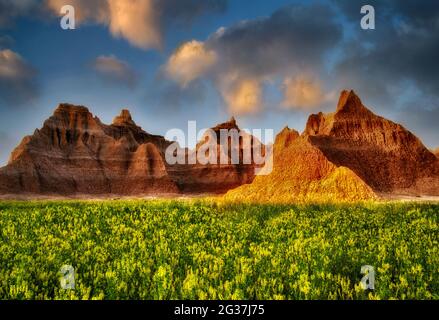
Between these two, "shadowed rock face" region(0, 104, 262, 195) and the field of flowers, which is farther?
Result: "shadowed rock face" region(0, 104, 262, 195)

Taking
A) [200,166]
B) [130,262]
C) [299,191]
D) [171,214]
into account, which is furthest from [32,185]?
[130,262]

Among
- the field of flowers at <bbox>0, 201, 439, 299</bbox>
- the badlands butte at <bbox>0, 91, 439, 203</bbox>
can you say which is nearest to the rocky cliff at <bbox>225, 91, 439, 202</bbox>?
the badlands butte at <bbox>0, 91, 439, 203</bbox>

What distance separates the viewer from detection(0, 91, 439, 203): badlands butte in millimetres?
52500

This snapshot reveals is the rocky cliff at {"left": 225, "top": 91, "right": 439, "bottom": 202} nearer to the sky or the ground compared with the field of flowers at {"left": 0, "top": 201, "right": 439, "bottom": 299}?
nearer to the sky

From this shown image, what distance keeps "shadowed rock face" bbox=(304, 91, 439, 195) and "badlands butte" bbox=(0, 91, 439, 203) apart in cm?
26

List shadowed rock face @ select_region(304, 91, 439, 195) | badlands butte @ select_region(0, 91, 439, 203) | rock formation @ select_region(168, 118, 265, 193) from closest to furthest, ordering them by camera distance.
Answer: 1. badlands butte @ select_region(0, 91, 439, 203)
2. shadowed rock face @ select_region(304, 91, 439, 195)
3. rock formation @ select_region(168, 118, 265, 193)

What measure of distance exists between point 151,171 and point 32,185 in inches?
1696

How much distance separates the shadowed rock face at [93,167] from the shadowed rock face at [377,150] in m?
66.7

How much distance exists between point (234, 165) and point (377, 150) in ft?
249

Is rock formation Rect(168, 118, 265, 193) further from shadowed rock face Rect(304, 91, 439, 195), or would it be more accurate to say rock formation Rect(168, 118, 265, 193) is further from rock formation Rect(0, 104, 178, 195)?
shadowed rock face Rect(304, 91, 439, 195)

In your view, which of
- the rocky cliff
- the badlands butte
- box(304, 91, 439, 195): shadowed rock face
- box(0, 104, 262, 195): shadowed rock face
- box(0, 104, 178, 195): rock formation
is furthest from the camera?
box(0, 104, 262, 195): shadowed rock face

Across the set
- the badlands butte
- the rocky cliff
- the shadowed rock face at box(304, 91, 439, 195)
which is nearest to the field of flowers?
the badlands butte

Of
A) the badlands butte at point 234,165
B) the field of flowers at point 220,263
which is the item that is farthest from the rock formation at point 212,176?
the field of flowers at point 220,263
